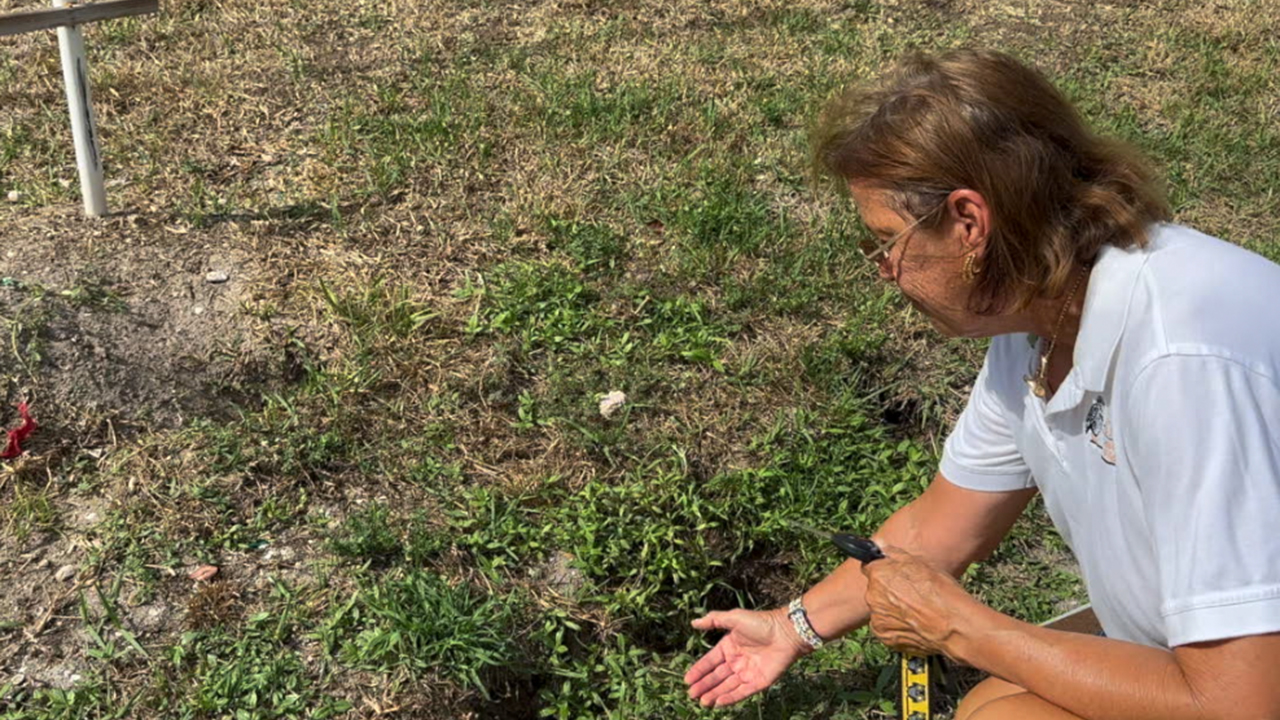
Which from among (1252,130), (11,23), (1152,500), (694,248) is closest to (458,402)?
(694,248)

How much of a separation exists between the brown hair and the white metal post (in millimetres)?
2454

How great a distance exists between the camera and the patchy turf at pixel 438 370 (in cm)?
281

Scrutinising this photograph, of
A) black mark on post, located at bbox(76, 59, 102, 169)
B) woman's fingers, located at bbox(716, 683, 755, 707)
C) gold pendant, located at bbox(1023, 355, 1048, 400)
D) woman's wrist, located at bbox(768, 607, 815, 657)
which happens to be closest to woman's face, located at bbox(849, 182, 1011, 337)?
gold pendant, located at bbox(1023, 355, 1048, 400)

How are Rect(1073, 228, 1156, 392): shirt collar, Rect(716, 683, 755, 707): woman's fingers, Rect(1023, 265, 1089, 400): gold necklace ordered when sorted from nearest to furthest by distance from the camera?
Rect(1073, 228, 1156, 392): shirt collar
Rect(1023, 265, 1089, 400): gold necklace
Rect(716, 683, 755, 707): woman's fingers

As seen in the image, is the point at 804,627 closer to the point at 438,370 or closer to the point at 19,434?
the point at 438,370

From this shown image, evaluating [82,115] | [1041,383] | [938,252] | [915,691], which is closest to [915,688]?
[915,691]

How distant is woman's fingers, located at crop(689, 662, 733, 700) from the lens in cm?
260

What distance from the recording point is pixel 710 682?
2.60 metres

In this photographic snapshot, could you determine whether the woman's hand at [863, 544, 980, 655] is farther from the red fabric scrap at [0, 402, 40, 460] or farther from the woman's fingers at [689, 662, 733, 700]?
the red fabric scrap at [0, 402, 40, 460]

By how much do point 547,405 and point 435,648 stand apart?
34.2 inches

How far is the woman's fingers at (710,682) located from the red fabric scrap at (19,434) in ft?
5.55

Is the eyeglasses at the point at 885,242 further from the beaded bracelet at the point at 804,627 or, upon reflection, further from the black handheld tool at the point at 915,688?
the beaded bracelet at the point at 804,627

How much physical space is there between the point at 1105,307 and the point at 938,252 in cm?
25

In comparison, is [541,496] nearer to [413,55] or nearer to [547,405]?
[547,405]
